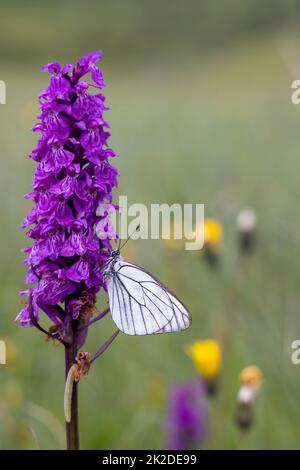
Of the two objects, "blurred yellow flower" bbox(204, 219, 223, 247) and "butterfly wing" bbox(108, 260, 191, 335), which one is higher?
"blurred yellow flower" bbox(204, 219, 223, 247)

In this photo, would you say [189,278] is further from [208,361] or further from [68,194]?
[68,194]

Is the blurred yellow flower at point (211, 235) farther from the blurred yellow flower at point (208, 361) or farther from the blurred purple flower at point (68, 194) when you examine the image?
the blurred purple flower at point (68, 194)

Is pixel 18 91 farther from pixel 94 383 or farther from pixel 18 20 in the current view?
pixel 18 20

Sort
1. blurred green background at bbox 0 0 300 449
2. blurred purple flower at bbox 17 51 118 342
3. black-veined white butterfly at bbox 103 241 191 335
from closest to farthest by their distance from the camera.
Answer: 1. blurred purple flower at bbox 17 51 118 342
2. black-veined white butterfly at bbox 103 241 191 335
3. blurred green background at bbox 0 0 300 449

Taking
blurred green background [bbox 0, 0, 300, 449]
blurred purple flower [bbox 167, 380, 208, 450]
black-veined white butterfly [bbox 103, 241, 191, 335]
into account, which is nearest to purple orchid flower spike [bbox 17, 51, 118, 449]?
black-veined white butterfly [bbox 103, 241, 191, 335]

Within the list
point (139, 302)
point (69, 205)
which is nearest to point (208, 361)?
point (139, 302)

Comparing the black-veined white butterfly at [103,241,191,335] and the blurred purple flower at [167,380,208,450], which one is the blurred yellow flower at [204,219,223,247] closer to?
the blurred purple flower at [167,380,208,450]

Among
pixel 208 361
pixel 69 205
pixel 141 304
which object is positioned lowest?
pixel 208 361
